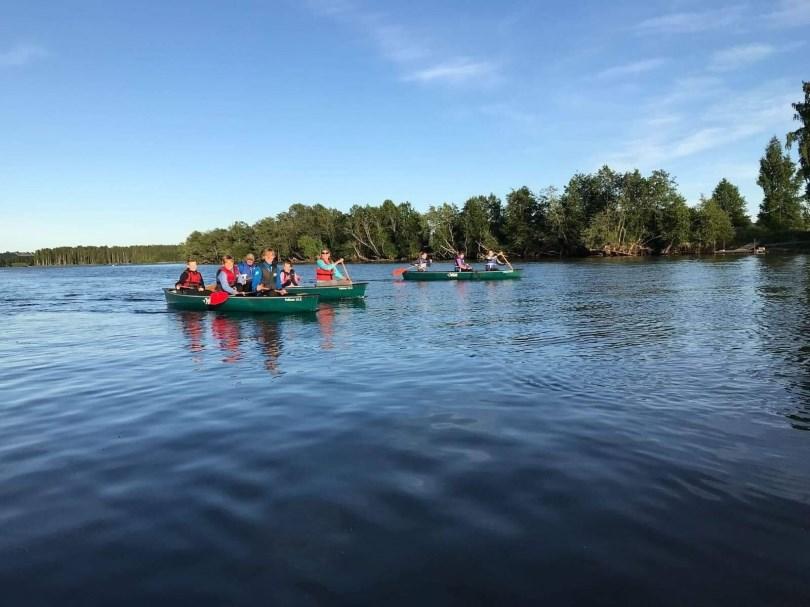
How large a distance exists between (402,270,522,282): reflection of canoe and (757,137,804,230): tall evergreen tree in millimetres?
70650

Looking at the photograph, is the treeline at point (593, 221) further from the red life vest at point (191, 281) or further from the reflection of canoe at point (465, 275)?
the red life vest at point (191, 281)

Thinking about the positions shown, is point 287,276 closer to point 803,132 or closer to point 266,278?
point 266,278

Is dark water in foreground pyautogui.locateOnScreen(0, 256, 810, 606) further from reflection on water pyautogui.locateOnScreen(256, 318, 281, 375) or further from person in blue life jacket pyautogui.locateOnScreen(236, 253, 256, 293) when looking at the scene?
person in blue life jacket pyautogui.locateOnScreen(236, 253, 256, 293)

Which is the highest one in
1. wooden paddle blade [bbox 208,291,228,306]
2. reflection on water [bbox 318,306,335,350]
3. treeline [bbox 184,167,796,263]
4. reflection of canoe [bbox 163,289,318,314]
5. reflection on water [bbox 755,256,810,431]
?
treeline [bbox 184,167,796,263]

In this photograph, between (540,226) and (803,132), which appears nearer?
(803,132)

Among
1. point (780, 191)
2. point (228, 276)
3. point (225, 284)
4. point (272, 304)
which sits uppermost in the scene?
point (780, 191)

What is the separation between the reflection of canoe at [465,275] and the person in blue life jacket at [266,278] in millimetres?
18845

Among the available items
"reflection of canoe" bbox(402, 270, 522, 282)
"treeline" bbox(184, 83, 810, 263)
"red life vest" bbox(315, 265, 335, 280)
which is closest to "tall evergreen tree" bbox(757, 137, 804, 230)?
"treeline" bbox(184, 83, 810, 263)

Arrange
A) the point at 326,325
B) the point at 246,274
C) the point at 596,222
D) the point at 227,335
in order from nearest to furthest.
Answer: the point at 227,335, the point at 326,325, the point at 246,274, the point at 596,222

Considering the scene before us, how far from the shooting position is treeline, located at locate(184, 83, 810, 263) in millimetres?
82562

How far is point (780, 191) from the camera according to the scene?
89.2 m

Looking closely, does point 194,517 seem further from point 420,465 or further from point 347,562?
point 420,465

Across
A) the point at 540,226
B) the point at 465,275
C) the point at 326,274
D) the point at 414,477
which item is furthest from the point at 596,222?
the point at 414,477

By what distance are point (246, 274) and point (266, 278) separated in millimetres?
1693
